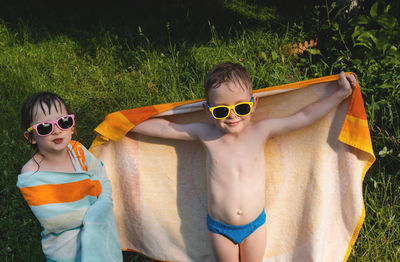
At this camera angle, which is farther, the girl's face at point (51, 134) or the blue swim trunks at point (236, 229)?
the blue swim trunks at point (236, 229)

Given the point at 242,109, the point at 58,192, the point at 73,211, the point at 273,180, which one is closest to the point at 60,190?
the point at 58,192

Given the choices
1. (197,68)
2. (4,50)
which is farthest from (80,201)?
(4,50)

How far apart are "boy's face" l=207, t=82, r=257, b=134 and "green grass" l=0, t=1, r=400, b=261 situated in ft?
4.16

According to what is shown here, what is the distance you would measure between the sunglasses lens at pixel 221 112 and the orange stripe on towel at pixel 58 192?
3.06 feet

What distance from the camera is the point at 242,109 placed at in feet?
7.53

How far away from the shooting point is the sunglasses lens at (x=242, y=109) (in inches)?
90.0

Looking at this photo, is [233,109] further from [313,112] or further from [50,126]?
[50,126]

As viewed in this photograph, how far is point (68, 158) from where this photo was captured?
7.80ft

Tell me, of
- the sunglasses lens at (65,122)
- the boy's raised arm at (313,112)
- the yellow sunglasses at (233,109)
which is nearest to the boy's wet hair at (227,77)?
the yellow sunglasses at (233,109)

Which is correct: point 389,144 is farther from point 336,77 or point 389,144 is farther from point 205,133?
point 205,133

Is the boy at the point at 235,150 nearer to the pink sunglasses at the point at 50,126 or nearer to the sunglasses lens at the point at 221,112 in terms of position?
the sunglasses lens at the point at 221,112

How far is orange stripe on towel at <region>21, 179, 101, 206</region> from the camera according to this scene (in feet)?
6.93

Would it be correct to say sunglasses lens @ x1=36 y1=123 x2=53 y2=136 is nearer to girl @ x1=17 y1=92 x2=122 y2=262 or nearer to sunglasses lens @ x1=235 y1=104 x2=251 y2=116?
girl @ x1=17 y1=92 x2=122 y2=262

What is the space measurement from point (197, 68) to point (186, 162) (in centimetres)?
164
